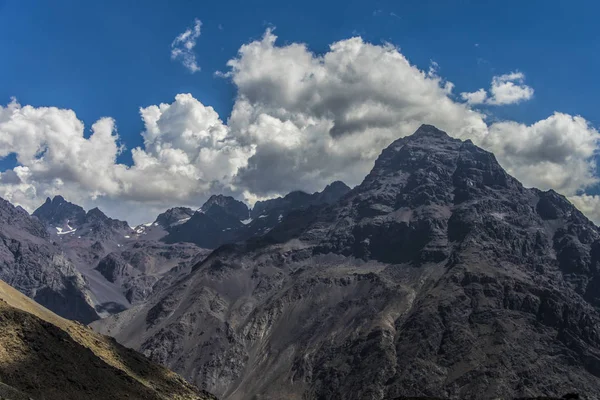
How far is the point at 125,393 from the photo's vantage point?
612 feet

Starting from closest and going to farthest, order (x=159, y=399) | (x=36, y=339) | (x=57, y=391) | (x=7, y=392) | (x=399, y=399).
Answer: (x=7, y=392)
(x=399, y=399)
(x=57, y=391)
(x=36, y=339)
(x=159, y=399)

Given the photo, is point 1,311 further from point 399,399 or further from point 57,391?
point 399,399

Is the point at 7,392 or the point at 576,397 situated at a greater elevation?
the point at 576,397

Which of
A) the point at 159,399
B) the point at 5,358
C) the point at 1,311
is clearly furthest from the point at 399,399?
the point at 1,311

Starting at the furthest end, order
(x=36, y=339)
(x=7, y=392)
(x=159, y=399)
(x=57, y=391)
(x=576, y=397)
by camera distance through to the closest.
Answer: (x=159, y=399), (x=36, y=339), (x=57, y=391), (x=576, y=397), (x=7, y=392)

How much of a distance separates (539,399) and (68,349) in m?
141

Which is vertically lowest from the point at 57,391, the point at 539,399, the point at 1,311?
the point at 57,391

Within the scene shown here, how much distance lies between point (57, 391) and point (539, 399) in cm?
12703

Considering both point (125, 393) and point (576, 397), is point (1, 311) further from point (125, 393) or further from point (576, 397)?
point (576, 397)

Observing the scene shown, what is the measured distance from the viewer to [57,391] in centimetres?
16638

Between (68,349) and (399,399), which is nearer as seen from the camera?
(399,399)

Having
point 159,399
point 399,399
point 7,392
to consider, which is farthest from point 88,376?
point 399,399

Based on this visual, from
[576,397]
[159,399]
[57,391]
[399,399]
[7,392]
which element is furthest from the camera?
[159,399]

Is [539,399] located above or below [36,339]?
above
